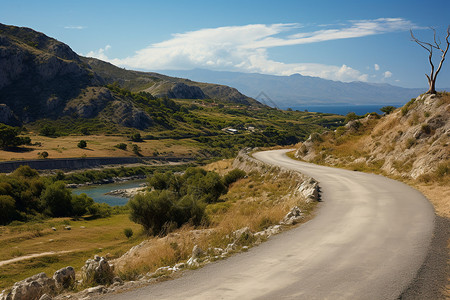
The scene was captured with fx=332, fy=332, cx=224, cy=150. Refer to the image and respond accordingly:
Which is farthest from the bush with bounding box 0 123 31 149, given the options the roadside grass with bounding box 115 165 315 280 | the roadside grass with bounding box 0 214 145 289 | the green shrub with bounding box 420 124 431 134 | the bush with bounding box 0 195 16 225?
the green shrub with bounding box 420 124 431 134

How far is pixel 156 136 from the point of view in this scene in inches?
5714

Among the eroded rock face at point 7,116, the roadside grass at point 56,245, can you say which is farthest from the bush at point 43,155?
the eroded rock face at point 7,116

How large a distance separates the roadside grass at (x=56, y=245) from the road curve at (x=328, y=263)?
16216 mm

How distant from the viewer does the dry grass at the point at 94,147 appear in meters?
95.6

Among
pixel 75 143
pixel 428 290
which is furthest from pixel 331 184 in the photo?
pixel 75 143

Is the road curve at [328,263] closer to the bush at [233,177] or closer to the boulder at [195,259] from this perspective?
the boulder at [195,259]

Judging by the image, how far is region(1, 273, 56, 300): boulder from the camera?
939cm

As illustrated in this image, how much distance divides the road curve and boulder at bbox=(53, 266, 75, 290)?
293cm

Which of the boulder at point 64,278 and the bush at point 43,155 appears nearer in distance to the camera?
the boulder at point 64,278

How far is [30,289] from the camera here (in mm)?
9539

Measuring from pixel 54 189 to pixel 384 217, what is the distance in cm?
4469

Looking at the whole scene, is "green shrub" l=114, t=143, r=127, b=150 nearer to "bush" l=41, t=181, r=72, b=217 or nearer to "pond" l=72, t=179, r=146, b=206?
"pond" l=72, t=179, r=146, b=206

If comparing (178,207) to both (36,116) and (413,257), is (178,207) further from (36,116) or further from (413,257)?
(36,116)

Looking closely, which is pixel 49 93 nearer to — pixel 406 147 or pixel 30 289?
pixel 406 147
